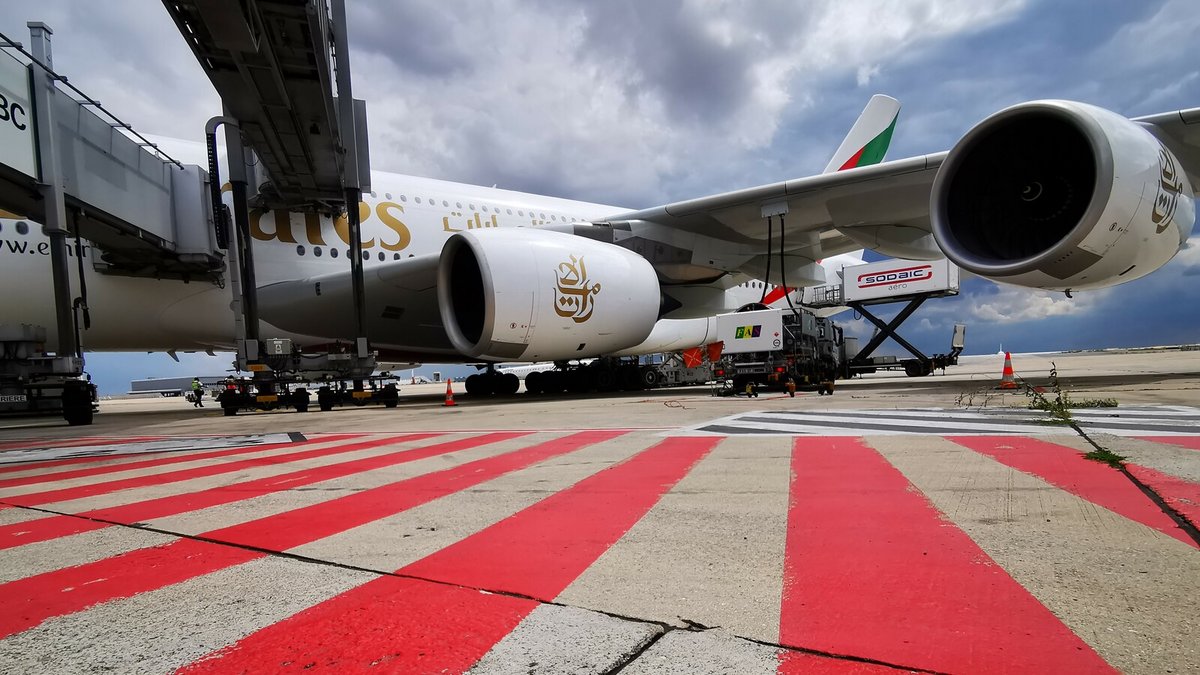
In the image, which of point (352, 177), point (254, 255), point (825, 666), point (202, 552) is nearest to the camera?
point (825, 666)

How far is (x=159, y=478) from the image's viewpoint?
3520 millimetres

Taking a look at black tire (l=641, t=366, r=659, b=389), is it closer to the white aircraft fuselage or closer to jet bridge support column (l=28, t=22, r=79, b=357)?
the white aircraft fuselage

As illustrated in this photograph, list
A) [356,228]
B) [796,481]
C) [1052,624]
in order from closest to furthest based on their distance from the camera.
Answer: [1052,624] < [796,481] < [356,228]

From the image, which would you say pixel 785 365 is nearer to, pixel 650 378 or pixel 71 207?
pixel 650 378

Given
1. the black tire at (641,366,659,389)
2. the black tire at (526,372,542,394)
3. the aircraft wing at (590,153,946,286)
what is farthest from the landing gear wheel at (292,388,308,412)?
the black tire at (641,366,659,389)

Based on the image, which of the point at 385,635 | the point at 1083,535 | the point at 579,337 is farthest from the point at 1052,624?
the point at 579,337

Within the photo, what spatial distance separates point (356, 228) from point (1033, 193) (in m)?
8.66

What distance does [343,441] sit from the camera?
5074 millimetres

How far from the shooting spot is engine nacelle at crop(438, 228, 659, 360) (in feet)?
27.6

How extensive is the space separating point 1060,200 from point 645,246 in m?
6.01

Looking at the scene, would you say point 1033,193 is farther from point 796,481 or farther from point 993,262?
point 796,481

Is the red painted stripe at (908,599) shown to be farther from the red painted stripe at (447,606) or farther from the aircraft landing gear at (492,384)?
the aircraft landing gear at (492,384)

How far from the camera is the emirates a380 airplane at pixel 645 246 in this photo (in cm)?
651

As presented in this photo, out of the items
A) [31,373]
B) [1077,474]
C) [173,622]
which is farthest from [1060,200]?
[31,373]
